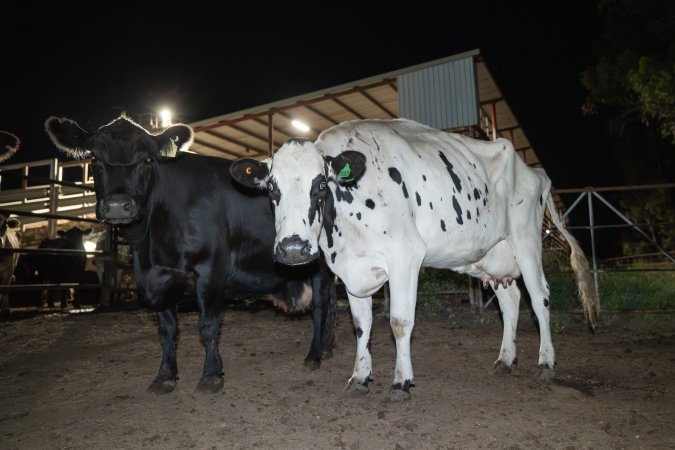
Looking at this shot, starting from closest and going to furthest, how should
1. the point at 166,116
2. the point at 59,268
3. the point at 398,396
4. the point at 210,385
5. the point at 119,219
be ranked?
1. the point at 398,396
2. the point at 119,219
3. the point at 210,385
4. the point at 59,268
5. the point at 166,116

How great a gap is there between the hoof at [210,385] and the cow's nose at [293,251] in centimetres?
128

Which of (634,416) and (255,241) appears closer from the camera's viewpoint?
(634,416)

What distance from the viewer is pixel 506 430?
323cm

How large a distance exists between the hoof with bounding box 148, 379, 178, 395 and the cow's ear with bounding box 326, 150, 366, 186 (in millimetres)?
2141

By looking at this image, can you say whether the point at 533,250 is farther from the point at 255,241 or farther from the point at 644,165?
the point at 644,165

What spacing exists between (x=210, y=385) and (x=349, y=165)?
6.64 ft

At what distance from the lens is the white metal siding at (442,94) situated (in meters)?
13.2

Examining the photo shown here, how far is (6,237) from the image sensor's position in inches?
372

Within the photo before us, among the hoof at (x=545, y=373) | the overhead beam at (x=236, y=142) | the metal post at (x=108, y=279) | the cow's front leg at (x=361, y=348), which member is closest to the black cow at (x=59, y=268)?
the metal post at (x=108, y=279)

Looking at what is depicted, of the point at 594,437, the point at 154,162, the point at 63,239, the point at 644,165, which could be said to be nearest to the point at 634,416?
the point at 594,437

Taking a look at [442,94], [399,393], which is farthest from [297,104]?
[399,393]

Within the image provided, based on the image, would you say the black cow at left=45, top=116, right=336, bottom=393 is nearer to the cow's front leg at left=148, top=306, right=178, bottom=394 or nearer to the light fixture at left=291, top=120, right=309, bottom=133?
the cow's front leg at left=148, top=306, right=178, bottom=394

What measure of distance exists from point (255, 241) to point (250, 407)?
169cm

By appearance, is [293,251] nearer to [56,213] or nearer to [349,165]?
[349,165]
